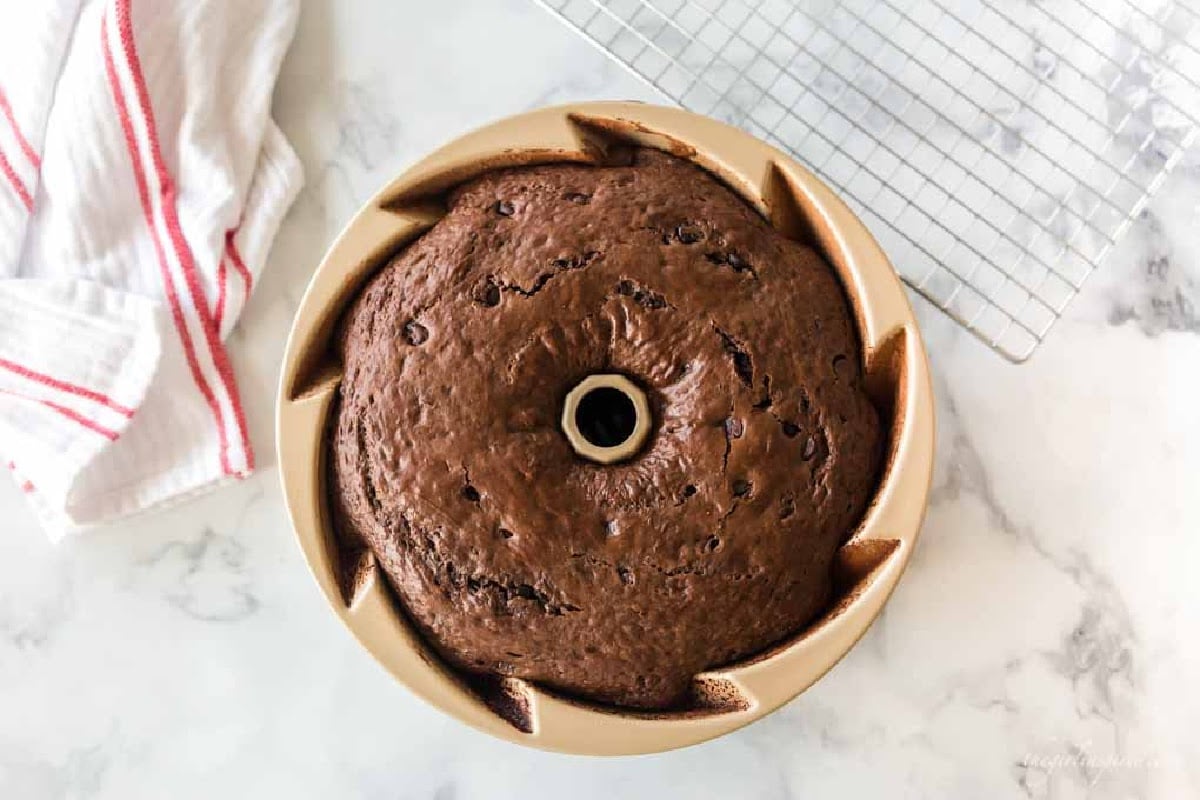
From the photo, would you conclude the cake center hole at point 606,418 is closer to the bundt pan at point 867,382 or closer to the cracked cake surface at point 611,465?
the cracked cake surface at point 611,465

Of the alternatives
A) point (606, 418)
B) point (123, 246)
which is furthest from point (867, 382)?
point (123, 246)

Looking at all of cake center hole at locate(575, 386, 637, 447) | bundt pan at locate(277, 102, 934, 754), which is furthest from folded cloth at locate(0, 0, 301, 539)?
cake center hole at locate(575, 386, 637, 447)

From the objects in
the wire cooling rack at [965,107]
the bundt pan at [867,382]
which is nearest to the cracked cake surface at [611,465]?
the bundt pan at [867,382]

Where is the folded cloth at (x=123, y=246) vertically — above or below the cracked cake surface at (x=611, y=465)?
below

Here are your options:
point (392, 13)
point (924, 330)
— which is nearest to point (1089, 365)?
point (924, 330)

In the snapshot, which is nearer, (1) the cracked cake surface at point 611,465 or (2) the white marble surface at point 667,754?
(1) the cracked cake surface at point 611,465

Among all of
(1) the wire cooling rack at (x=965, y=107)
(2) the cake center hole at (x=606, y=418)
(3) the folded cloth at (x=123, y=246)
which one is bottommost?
(3) the folded cloth at (x=123, y=246)

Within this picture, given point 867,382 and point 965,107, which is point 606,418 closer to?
point 867,382

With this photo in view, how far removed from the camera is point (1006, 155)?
1.00m

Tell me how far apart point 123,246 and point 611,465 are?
1.87 feet

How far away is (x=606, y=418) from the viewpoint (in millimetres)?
758

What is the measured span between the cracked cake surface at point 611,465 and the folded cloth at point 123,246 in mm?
317

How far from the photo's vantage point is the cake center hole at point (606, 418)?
74 centimetres

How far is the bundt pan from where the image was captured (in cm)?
72
